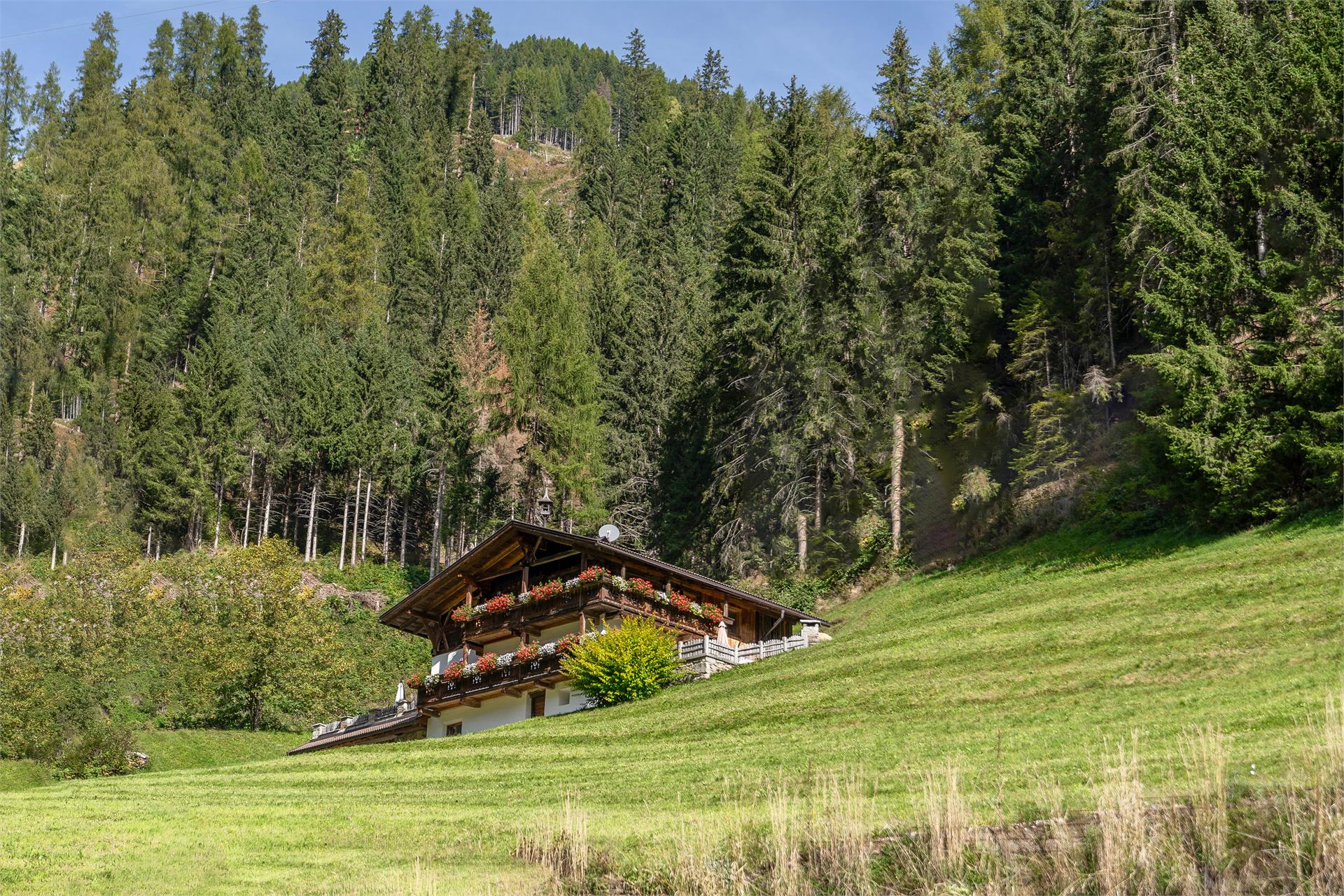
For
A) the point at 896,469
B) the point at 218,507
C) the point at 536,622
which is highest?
the point at 218,507

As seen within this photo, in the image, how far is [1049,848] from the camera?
41.8 ft

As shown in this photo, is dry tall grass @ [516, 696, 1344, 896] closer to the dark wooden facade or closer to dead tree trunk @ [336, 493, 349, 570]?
the dark wooden facade

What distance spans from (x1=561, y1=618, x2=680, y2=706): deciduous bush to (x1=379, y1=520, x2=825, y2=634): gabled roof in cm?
490

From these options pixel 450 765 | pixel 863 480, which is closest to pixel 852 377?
pixel 863 480

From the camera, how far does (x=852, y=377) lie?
5284 centimetres

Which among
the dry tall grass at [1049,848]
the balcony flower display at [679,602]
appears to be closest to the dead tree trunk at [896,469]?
the balcony flower display at [679,602]

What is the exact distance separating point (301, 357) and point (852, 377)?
38289 millimetres

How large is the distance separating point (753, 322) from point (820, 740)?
110 feet

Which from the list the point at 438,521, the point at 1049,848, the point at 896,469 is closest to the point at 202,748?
the point at 438,521

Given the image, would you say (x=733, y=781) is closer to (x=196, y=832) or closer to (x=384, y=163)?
(x=196, y=832)

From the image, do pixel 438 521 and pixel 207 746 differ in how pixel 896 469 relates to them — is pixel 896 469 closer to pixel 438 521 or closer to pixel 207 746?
pixel 207 746

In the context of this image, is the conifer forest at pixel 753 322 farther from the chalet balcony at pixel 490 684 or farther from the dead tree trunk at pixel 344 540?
the chalet balcony at pixel 490 684

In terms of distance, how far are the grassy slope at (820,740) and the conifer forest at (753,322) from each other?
7.59 meters

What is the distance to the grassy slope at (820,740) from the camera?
17.3 meters
